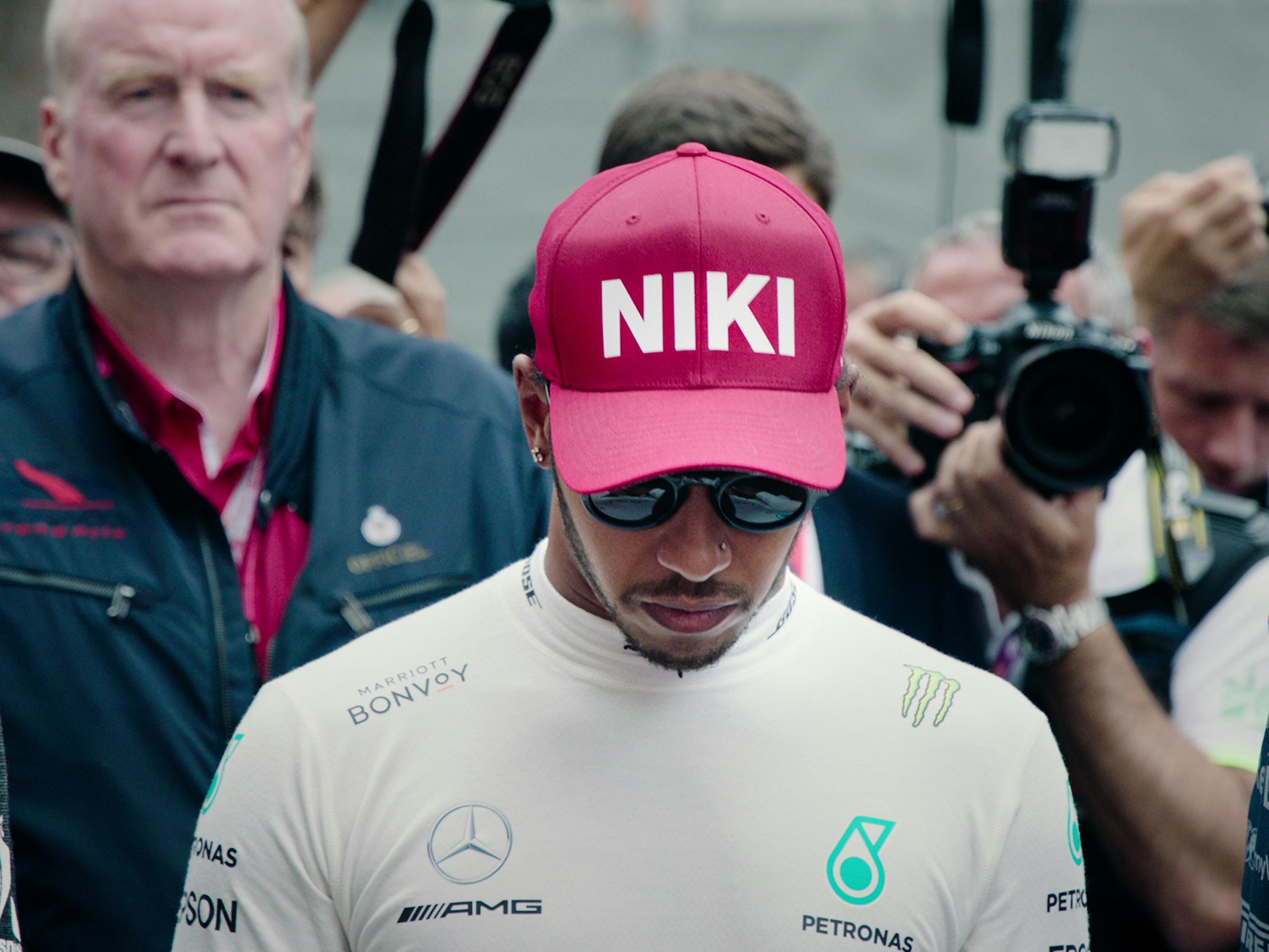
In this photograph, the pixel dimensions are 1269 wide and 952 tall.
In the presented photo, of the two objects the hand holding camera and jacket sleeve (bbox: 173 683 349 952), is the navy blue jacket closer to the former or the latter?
jacket sleeve (bbox: 173 683 349 952)

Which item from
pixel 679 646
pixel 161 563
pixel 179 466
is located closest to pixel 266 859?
pixel 679 646


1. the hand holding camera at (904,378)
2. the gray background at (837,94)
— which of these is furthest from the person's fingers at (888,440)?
the gray background at (837,94)

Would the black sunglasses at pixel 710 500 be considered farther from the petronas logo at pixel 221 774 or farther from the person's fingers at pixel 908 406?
the person's fingers at pixel 908 406

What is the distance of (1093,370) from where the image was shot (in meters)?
2.17

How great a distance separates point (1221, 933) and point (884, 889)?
0.81 metres

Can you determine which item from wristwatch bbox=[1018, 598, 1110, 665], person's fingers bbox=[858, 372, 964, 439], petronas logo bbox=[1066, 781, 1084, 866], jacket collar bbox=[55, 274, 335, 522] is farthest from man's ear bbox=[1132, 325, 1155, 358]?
jacket collar bbox=[55, 274, 335, 522]

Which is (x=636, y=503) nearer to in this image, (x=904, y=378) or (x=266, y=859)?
(x=266, y=859)

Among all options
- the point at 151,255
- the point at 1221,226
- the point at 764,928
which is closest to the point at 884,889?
the point at 764,928

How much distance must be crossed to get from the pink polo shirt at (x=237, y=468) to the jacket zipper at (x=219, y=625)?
0.19 ft

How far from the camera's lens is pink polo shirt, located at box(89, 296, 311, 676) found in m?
2.15

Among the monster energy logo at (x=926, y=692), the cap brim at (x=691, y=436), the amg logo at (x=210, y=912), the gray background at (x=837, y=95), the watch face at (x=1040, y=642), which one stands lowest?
the amg logo at (x=210, y=912)

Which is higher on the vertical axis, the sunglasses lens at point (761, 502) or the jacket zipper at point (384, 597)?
the sunglasses lens at point (761, 502)

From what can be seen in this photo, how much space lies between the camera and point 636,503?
1532mm

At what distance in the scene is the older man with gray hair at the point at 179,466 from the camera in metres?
1.93
